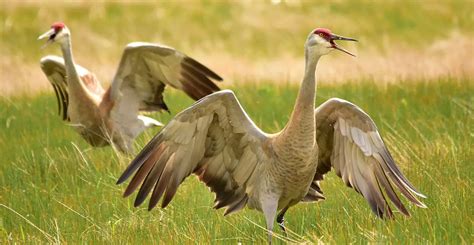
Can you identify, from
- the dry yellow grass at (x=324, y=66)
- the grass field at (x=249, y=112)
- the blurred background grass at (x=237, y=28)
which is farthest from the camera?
the blurred background grass at (x=237, y=28)

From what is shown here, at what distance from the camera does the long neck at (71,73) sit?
30.9 feet

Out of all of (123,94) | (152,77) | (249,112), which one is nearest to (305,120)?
(152,77)

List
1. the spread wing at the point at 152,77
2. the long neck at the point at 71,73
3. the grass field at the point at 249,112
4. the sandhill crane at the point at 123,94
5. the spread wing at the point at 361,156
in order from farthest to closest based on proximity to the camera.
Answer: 1. the long neck at the point at 71,73
2. the sandhill crane at the point at 123,94
3. the spread wing at the point at 152,77
4. the grass field at the point at 249,112
5. the spread wing at the point at 361,156

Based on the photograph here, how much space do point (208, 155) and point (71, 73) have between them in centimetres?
306

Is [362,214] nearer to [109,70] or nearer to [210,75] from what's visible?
[210,75]

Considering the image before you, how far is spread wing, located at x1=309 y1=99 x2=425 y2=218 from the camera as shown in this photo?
636 centimetres

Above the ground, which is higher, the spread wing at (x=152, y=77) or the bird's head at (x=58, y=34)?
the bird's head at (x=58, y=34)

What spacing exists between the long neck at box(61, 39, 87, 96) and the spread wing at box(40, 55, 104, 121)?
0.53 m

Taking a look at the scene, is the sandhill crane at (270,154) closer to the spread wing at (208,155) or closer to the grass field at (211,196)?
the spread wing at (208,155)

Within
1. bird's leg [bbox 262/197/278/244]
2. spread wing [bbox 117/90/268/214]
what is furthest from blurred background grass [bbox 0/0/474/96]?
bird's leg [bbox 262/197/278/244]

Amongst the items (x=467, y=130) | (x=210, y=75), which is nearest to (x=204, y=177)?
(x=210, y=75)

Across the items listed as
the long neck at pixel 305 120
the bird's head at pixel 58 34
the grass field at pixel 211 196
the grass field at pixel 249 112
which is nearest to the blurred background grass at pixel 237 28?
the grass field at pixel 249 112

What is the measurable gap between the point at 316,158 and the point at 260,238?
604mm

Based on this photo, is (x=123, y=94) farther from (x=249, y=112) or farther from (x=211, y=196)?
(x=211, y=196)
